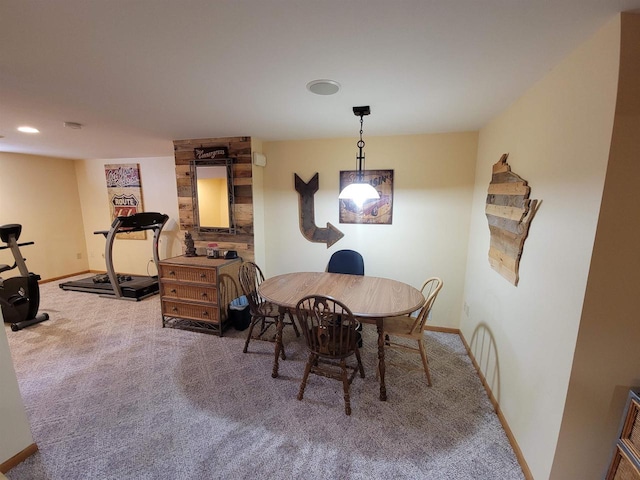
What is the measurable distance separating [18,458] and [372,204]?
3379 millimetres

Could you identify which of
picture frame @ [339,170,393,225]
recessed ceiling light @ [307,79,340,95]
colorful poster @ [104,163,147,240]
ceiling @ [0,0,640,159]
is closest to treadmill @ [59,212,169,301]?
colorful poster @ [104,163,147,240]

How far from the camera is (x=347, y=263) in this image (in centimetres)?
307

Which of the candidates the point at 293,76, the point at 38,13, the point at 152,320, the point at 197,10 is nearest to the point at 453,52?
the point at 293,76

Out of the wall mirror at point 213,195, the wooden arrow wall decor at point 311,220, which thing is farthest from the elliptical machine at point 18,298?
the wooden arrow wall decor at point 311,220

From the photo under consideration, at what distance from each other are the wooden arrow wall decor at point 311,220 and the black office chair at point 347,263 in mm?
308

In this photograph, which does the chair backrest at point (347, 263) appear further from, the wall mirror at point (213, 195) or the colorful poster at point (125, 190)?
the colorful poster at point (125, 190)

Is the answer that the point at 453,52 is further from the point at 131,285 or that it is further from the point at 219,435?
the point at 131,285

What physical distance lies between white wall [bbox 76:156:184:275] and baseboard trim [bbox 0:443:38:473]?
3215mm

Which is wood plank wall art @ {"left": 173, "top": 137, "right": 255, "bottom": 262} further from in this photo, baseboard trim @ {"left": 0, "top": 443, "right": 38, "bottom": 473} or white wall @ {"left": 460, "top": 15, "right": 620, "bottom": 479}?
white wall @ {"left": 460, "top": 15, "right": 620, "bottom": 479}

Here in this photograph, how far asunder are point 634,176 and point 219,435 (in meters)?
2.58

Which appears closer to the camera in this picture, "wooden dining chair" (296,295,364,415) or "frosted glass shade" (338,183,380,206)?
"wooden dining chair" (296,295,364,415)

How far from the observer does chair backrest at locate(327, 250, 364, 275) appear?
3045 millimetres

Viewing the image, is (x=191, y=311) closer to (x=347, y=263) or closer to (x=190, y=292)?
(x=190, y=292)

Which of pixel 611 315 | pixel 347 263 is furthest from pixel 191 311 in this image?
pixel 611 315
